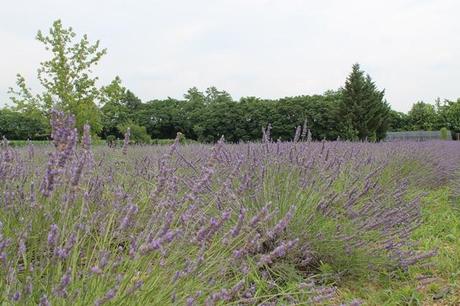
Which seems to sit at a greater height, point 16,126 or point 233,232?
point 16,126

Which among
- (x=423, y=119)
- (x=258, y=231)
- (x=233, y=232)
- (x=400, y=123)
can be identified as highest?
(x=423, y=119)

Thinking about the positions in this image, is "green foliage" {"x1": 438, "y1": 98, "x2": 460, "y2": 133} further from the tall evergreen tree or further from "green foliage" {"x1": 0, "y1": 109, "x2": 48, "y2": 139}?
"green foliage" {"x1": 0, "y1": 109, "x2": 48, "y2": 139}

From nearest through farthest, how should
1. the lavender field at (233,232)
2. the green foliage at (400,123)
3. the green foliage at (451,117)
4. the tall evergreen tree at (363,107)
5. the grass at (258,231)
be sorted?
the lavender field at (233,232) < the grass at (258,231) < the tall evergreen tree at (363,107) < the green foliage at (451,117) < the green foliage at (400,123)

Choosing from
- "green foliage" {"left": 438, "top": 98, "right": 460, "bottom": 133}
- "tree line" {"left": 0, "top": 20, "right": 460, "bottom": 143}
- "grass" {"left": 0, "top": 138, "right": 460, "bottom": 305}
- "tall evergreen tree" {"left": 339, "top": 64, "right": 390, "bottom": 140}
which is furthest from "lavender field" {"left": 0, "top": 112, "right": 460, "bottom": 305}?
"green foliage" {"left": 438, "top": 98, "right": 460, "bottom": 133}

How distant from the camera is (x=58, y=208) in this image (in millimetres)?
1951

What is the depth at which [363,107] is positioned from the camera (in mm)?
24000

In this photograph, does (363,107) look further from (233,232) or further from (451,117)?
(233,232)

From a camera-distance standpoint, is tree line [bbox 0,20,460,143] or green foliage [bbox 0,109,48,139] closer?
tree line [bbox 0,20,460,143]

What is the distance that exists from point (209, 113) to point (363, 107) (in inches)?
622

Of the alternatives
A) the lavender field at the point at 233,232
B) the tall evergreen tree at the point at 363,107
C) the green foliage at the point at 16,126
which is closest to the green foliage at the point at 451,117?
the tall evergreen tree at the point at 363,107

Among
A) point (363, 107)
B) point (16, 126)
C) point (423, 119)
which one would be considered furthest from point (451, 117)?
point (16, 126)

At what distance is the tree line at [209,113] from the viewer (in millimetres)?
15031

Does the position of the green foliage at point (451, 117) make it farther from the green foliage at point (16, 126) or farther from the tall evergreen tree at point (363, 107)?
the green foliage at point (16, 126)

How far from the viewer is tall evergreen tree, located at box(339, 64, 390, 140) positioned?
23656mm
